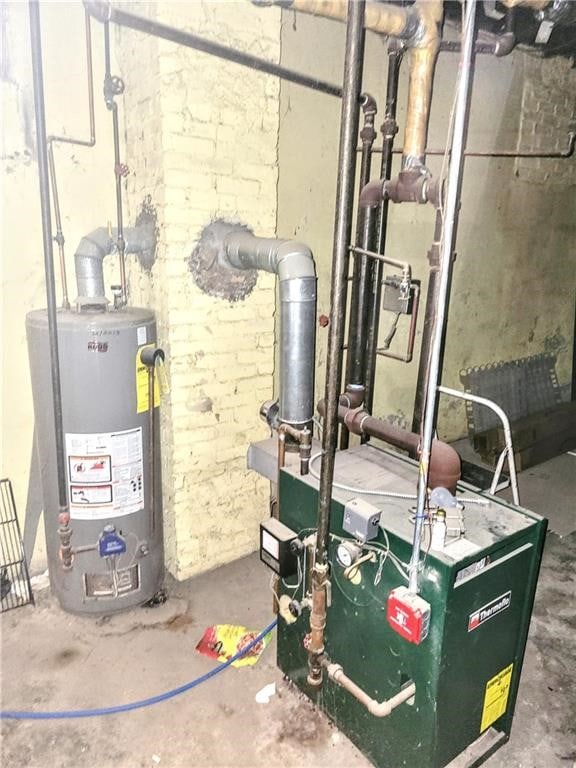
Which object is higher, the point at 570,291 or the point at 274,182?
the point at 274,182

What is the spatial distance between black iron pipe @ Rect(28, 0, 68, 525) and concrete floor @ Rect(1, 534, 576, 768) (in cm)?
58

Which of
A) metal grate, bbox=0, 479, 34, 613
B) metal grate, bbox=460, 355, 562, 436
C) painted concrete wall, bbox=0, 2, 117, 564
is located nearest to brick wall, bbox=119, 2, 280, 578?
painted concrete wall, bbox=0, 2, 117, 564

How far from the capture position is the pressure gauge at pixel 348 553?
144 centimetres

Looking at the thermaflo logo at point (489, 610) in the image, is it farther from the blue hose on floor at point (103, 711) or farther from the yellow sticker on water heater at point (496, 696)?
the blue hose on floor at point (103, 711)

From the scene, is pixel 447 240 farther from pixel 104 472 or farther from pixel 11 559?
pixel 11 559

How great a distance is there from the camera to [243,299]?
238 centimetres

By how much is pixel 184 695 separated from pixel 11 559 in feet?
3.46

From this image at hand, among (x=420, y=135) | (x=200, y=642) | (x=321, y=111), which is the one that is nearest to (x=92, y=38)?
(x=321, y=111)

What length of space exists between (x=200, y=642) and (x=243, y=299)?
4.74 ft

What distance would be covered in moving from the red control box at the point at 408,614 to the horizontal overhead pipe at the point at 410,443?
0.33 m

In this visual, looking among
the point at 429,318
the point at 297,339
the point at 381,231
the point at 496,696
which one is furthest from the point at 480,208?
the point at 496,696

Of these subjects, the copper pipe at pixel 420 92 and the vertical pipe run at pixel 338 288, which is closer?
the vertical pipe run at pixel 338 288

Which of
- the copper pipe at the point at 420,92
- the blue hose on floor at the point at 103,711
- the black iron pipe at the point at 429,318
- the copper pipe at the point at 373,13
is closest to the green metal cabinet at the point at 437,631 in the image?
the black iron pipe at the point at 429,318

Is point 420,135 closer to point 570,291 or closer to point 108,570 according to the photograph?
point 108,570
